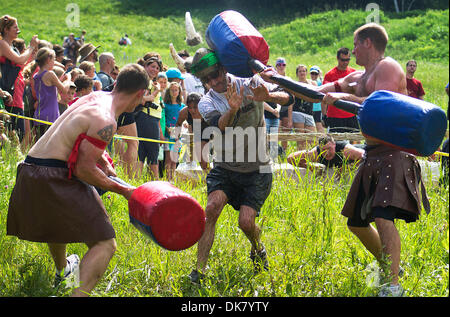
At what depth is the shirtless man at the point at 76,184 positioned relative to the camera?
3.83m

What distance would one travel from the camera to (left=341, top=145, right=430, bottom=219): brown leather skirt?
4.04 meters

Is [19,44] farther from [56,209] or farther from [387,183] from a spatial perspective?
[387,183]

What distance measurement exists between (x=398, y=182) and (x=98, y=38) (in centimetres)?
3066

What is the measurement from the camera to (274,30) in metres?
37.1

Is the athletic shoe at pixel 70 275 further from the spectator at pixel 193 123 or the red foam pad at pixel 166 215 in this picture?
the spectator at pixel 193 123

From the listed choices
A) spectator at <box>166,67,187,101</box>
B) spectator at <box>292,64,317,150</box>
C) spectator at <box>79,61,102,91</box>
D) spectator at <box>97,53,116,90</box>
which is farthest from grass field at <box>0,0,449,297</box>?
spectator at <box>292,64,317,150</box>

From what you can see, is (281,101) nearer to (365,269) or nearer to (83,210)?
(365,269)

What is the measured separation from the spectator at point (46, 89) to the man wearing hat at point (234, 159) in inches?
131

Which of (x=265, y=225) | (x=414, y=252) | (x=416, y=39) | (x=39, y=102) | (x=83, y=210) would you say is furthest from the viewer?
(x=416, y=39)

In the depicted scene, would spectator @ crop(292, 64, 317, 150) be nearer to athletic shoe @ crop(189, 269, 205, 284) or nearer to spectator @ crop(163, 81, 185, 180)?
spectator @ crop(163, 81, 185, 180)

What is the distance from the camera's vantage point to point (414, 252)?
4922mm

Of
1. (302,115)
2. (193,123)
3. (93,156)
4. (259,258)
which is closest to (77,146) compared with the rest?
(93,156)

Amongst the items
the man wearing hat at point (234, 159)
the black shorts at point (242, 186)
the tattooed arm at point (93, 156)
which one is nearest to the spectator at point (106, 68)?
the man wearing hat at point (234, 159)
